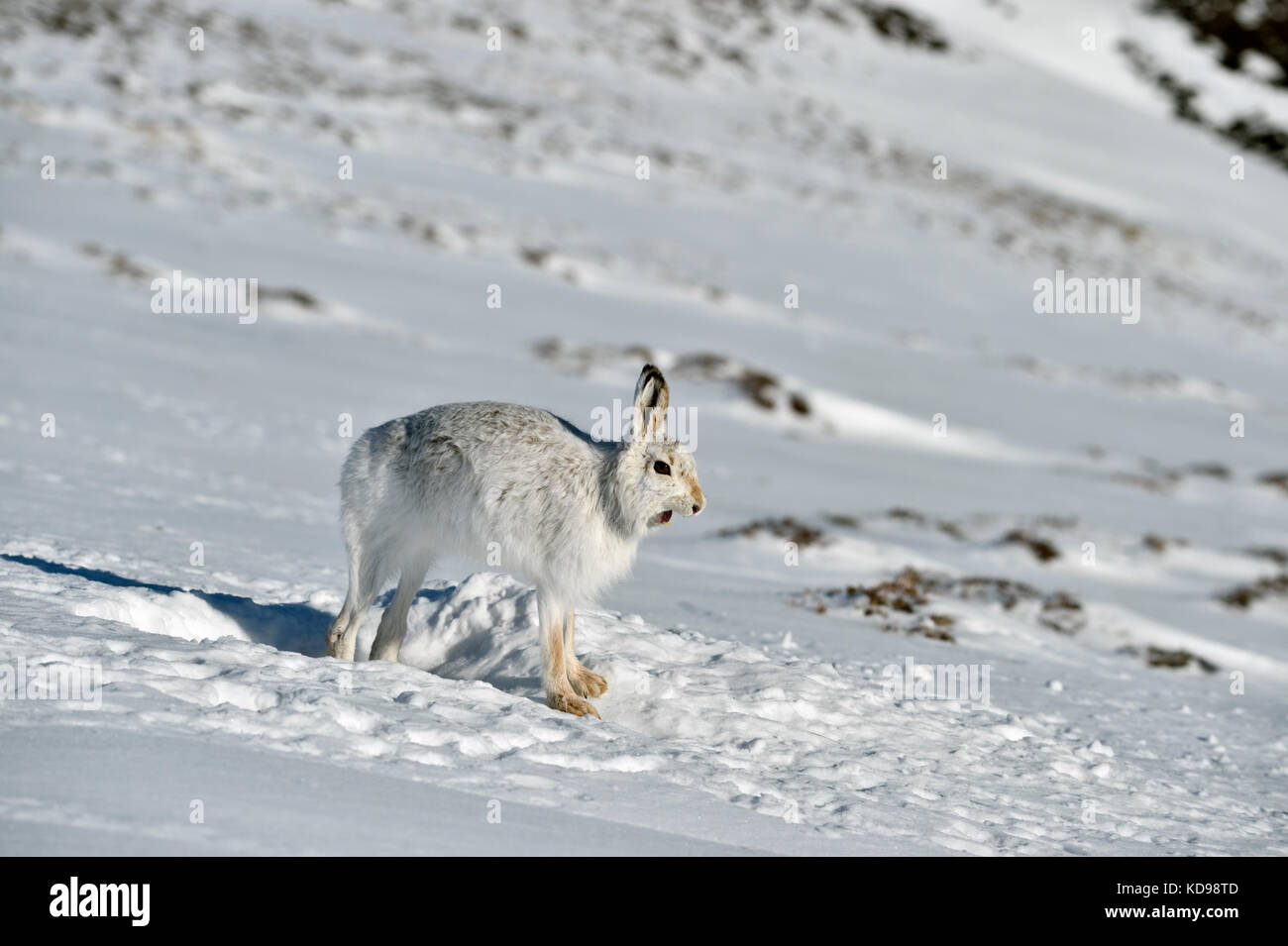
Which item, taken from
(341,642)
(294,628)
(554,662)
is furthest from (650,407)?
(294,628)

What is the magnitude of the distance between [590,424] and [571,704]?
36.7 feet

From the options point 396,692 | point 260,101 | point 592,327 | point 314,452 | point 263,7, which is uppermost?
point 263,7

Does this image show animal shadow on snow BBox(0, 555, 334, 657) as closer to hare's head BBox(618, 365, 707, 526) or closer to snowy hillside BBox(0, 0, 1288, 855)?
snowy hillside BBox(0, 0, 1288, 855)

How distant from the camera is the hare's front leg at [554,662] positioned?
628 cm

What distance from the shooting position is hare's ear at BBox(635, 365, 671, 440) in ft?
20.1

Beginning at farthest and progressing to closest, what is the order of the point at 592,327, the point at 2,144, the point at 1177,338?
the point at 1177,338 < the point at 2,144 < the point at 592,327

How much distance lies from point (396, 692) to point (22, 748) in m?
1.78

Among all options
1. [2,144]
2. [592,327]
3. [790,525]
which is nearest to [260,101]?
[2,144]

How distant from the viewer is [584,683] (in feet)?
21.9

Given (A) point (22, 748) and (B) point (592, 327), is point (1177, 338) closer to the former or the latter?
(B) point (592, 327)

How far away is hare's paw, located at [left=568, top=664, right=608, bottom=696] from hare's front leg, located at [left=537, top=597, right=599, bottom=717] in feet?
→ 0.96

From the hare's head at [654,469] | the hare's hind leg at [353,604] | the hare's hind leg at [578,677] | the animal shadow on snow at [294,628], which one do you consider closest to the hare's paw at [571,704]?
the hare's hind leg at [578,677]

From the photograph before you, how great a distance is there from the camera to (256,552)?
30.8 feet

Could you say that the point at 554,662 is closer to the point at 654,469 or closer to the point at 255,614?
the point at 654,469
